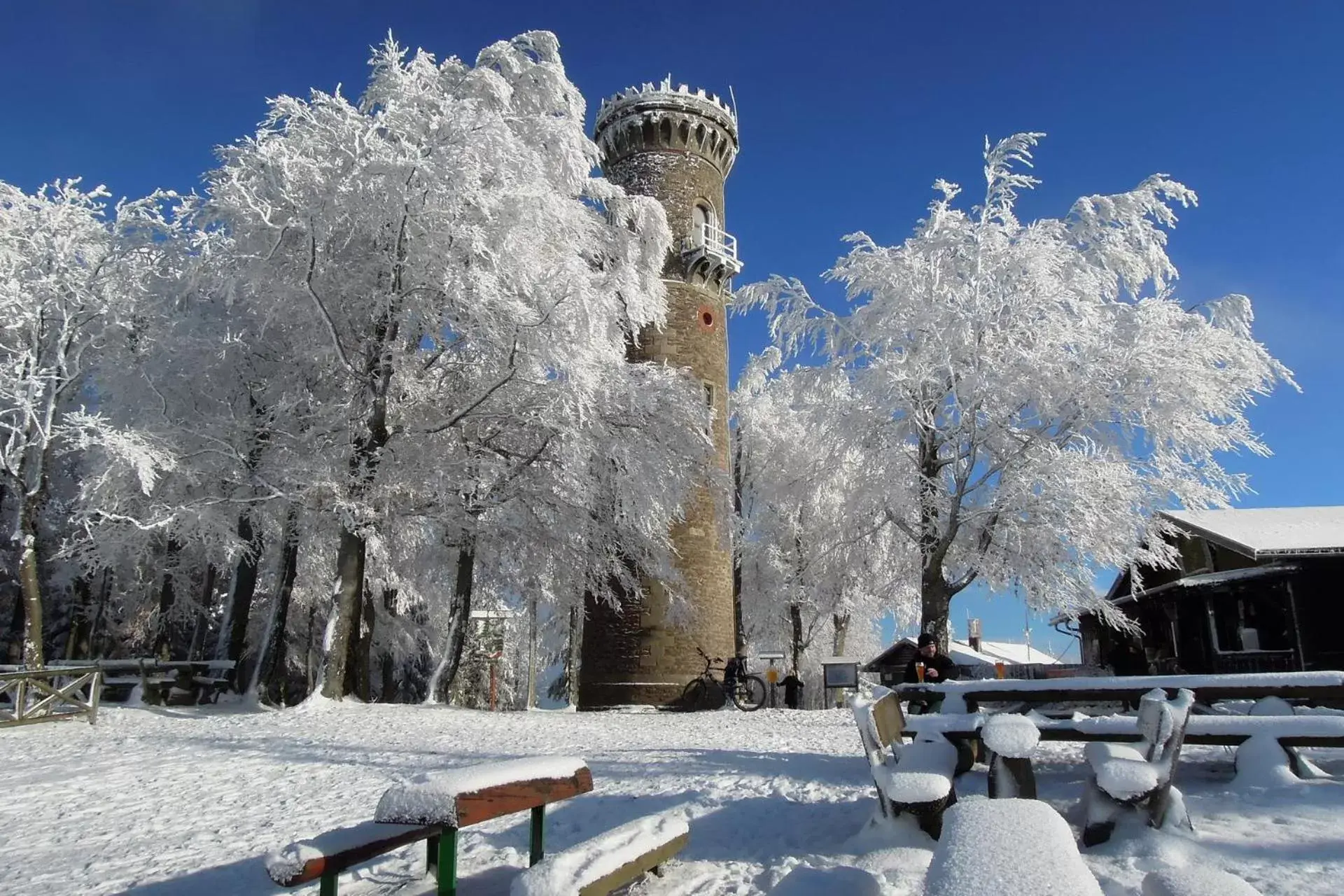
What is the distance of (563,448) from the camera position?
17156 mm

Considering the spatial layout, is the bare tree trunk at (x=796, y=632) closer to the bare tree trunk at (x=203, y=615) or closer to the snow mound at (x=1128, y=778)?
the bare tree trunk at (x=203, y=615)

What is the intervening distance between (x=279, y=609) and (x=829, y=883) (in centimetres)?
1659

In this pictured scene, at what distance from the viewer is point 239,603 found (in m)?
19.1

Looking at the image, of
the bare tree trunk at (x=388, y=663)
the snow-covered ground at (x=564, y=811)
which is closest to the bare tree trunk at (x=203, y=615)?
the bare tree trunk at (x=388, y=663)

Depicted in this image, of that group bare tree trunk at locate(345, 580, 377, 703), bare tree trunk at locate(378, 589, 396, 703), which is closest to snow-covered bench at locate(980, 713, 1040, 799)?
bare tree trunk at locate(345, 580, 377, 703)

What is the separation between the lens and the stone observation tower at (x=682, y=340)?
23.2 m

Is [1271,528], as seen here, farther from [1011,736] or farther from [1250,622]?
[1011,736]

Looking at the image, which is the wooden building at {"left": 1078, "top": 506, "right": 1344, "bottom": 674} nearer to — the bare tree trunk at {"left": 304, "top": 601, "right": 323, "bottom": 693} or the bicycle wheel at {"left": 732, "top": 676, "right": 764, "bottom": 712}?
the bicycle wheel at {"left": 732, "top": 676, "right": 764, "bottom": 712}

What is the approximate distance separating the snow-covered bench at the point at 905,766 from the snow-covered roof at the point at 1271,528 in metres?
14.1

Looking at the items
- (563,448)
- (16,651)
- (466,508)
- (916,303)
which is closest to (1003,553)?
(916,303)

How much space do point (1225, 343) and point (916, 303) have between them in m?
5.59

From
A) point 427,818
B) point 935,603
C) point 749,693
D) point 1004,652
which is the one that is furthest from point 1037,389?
point 1004,652

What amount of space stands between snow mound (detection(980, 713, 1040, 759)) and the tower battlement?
2374 centimetres

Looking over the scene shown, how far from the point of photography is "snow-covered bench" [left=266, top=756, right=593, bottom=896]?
3408 millimetres
